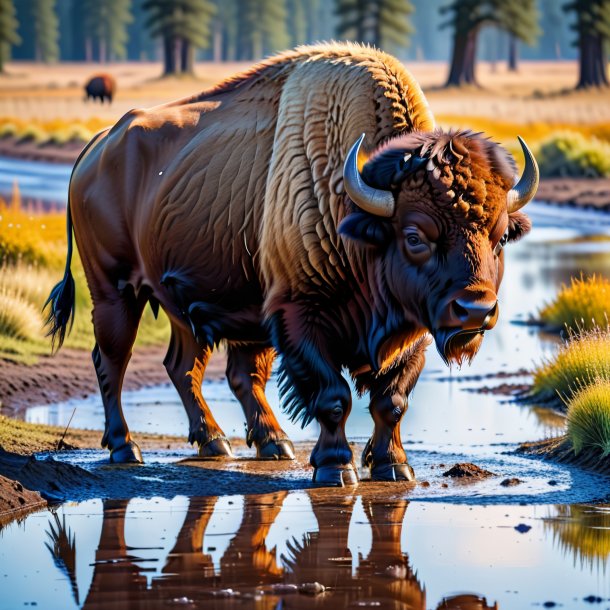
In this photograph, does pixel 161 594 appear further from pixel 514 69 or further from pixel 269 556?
pixel 514 69

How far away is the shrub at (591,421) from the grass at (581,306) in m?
4.18

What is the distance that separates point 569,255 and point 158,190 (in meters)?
14.5

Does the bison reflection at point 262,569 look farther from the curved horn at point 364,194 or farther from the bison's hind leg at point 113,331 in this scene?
the bison's hind leg at point 113,331

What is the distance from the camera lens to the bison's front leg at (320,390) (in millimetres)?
8359

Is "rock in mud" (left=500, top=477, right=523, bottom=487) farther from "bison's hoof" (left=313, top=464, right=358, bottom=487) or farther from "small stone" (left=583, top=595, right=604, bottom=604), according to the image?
"small stone" (left=583, top=595, right=604, bottom=604)

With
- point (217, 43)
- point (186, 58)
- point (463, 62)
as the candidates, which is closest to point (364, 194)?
point (463, 62)

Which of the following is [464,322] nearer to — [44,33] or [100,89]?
[100,89]

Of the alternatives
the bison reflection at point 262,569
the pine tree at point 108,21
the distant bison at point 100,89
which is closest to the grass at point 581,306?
the bison reflection at point 262,569

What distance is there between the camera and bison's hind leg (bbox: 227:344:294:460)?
9.38m

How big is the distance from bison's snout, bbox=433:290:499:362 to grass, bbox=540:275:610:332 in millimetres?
5647

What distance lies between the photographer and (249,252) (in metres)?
8.95

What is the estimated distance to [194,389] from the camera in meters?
9.84

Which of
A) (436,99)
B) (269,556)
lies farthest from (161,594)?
(436,99)

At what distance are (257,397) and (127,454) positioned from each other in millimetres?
940
